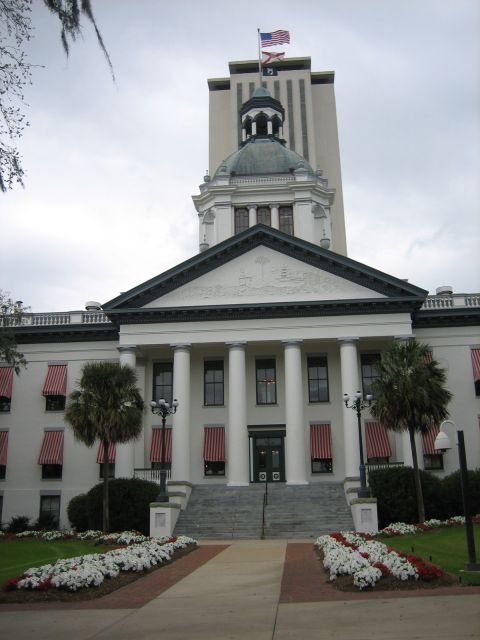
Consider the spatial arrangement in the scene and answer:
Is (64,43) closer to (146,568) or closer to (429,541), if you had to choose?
(146,568)

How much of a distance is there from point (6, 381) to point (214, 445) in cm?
1380

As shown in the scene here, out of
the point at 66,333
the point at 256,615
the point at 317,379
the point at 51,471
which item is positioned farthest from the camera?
the point at 66,333

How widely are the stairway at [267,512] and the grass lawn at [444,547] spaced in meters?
6.31

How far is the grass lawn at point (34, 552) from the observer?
67.5 ft

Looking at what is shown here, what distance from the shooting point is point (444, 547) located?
847 inches

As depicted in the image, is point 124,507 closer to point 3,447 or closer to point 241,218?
point 3,447

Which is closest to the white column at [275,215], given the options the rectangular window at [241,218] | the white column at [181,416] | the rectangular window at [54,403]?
the rectangular window at [241,218]

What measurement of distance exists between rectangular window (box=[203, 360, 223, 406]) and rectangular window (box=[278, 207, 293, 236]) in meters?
14.9

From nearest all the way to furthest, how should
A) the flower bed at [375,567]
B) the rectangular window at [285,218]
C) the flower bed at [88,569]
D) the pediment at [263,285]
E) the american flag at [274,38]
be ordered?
the flower bed at [375,567] → the flower bed at [88,569] → the pediment at [263,285] → the rectangular window at [285,218] → the american flag at [274,38]

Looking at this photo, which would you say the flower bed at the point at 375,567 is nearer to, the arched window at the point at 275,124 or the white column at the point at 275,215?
the white column at the point at 275,215

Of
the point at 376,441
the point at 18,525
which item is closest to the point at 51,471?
the point at 18,525

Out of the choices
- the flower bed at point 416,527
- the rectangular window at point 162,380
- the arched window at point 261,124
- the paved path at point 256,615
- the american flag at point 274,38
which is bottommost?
the paved path at point 256,615

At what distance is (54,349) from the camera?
4450 centimetres

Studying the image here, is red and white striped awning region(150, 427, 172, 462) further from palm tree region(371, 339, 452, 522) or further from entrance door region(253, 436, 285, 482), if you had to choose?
palm tree region(371, 339, 452, 522)
